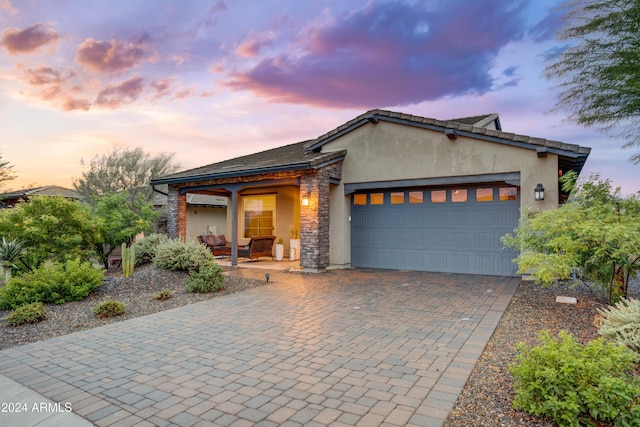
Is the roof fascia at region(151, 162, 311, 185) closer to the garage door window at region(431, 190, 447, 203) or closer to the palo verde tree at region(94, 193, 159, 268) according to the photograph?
the palo verde tree at region(94, 193, 159, 268)

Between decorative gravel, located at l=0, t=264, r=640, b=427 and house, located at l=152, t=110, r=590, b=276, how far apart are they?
2.15 meters

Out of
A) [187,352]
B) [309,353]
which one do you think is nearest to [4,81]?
[187,352]

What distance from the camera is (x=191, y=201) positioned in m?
17.6

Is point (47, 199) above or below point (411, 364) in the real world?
above

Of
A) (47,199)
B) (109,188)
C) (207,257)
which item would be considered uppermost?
(109,188)

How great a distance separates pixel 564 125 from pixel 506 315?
712 cm

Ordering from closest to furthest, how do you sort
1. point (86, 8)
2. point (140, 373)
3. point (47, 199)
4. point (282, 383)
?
point (282, 383) → point (140, 373) → point (86, 8) → point (47, 199)

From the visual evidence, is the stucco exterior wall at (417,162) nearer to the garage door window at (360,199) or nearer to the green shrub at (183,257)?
the garage door window at (360,199)

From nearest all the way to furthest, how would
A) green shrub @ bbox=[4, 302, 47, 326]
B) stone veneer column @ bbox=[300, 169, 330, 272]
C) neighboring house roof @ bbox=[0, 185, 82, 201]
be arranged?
green shrub @ bbox=[4, 302, 47, 326] → stone veneer column @ bbox=[300, 169, 330, 272] → neighboring house roof @ bbox=[0, 185, 82, 201]

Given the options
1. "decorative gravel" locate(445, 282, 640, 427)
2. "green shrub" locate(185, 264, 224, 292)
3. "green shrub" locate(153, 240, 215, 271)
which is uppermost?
"green shrub" locate(153, 240, 215, 271)

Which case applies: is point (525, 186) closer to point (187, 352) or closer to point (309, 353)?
point (309, 353)

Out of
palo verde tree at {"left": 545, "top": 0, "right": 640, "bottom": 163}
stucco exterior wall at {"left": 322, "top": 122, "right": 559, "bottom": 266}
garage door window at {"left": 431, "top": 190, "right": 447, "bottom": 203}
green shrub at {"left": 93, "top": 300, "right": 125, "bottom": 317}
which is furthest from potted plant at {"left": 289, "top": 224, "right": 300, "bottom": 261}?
palo verde tree at {"left": 545, "top": 0, "right": 640, "bottom": 163}

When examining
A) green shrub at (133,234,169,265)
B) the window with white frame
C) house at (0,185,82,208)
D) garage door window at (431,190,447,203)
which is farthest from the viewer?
house at (0,185,82,208)

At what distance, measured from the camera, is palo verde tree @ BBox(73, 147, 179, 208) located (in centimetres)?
2250
